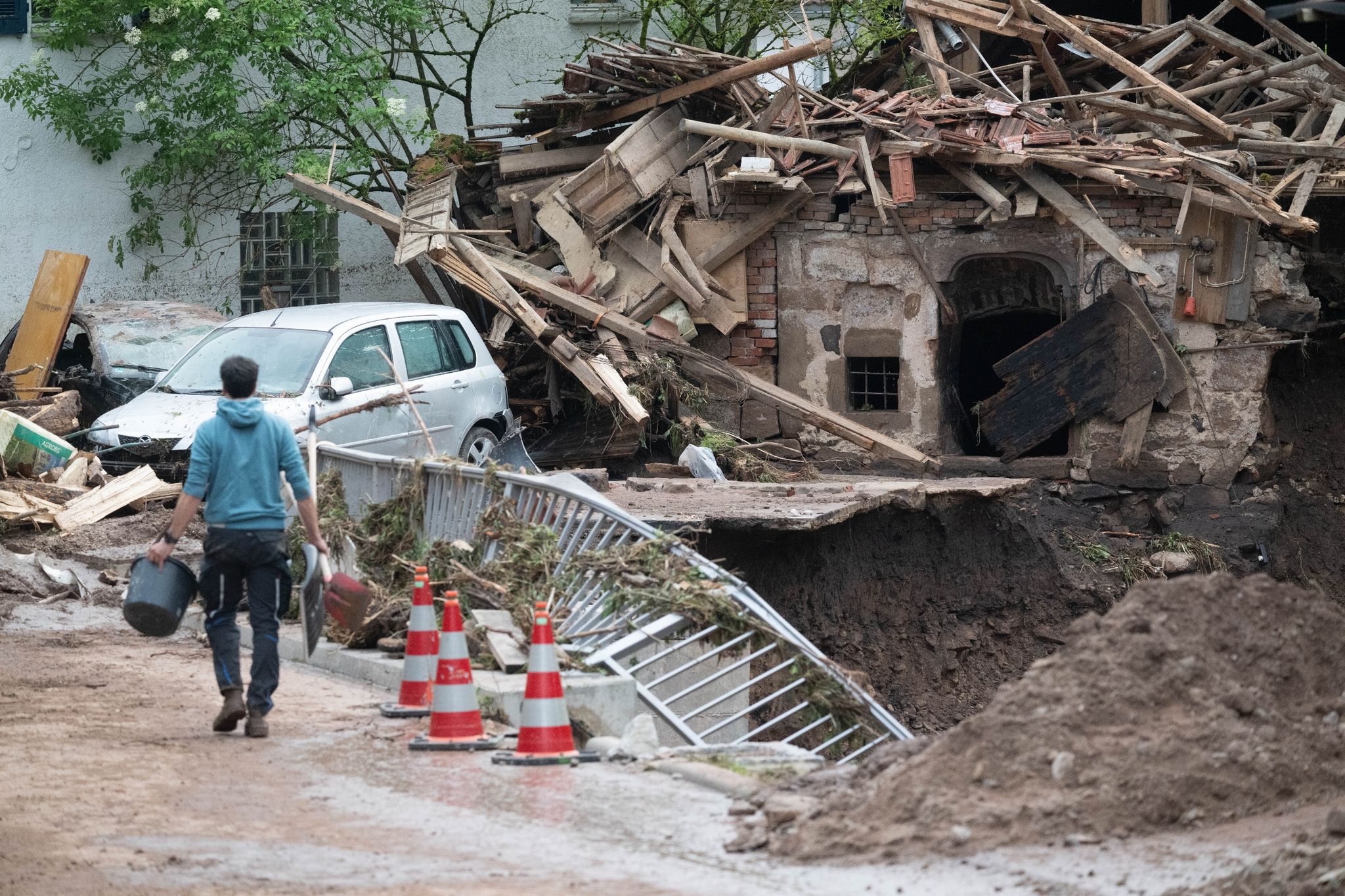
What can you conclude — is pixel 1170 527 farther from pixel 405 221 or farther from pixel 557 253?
pixel 405 221

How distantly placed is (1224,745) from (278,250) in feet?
55.1

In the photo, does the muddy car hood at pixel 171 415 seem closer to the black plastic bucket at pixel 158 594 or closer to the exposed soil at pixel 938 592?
the exposed soil at pixel 938 592

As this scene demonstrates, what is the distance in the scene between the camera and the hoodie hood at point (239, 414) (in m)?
6.79

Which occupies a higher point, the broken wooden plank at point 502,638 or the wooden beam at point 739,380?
the wooden beam at point 739,380

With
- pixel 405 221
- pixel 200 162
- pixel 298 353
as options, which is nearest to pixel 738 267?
pixel 405 221

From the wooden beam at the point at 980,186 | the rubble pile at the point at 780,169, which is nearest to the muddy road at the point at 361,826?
the rubble pile at the point at 780,169

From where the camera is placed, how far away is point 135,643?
30.3ft

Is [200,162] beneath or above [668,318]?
above

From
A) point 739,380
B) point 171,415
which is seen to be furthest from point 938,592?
point 171,415

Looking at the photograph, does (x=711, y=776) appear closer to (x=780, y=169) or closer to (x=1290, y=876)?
(x=1290, y=876)

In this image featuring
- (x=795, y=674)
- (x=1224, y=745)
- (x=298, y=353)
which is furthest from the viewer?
(x=298, y=353)

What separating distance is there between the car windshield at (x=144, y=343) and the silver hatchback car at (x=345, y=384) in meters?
2.11

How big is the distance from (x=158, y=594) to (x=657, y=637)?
237cm

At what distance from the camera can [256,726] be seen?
6.71 m
